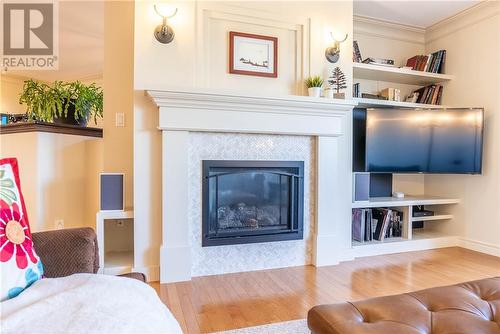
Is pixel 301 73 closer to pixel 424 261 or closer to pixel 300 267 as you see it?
pixel 300 267

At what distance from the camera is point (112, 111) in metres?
2.76

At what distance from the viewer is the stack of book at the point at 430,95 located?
11.9 ft

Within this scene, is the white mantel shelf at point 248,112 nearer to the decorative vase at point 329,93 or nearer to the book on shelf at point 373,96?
the decorative vase at point 329,93

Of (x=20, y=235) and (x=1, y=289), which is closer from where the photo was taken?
(x=1, y=289)

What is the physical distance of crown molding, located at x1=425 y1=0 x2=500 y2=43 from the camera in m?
3.16

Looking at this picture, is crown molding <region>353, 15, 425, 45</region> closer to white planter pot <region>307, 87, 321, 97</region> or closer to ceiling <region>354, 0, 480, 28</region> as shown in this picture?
ceiling <region>354, 0, 480, 28</region>

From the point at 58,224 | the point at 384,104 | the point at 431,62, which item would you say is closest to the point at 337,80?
the point at 384,104

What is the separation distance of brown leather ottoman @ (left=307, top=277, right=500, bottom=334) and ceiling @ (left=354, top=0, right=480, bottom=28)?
300cm

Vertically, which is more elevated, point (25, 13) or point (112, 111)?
point (25, 13)

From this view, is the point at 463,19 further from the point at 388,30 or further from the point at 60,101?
the point at 60,101

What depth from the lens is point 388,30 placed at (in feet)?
12.2

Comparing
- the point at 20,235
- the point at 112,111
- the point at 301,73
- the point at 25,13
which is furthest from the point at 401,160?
the point at 25,13

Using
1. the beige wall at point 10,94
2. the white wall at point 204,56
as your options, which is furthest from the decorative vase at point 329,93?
the beige wall at point 10,94

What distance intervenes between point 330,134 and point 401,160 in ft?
3.31
